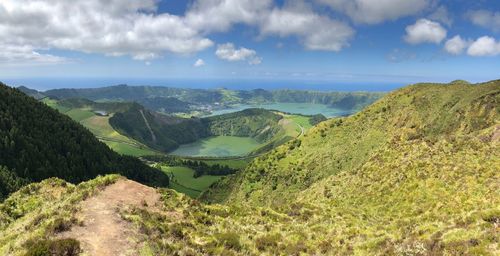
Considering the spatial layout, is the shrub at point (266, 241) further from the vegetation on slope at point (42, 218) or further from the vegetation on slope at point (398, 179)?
the vegetation on slope at point (42, 218)

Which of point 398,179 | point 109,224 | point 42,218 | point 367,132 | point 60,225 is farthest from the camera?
point 367,132

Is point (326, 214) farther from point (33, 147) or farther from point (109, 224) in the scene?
point (33, 147)

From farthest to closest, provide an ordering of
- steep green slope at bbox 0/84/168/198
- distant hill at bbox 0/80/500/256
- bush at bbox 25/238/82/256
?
1. steep green slope at bbox 0/84/168/198
2. distant hill at bbox 0/80/500/256
3. bush at bbox 25/238/82/256

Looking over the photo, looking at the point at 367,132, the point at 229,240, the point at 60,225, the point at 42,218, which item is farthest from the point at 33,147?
the point at 229,240

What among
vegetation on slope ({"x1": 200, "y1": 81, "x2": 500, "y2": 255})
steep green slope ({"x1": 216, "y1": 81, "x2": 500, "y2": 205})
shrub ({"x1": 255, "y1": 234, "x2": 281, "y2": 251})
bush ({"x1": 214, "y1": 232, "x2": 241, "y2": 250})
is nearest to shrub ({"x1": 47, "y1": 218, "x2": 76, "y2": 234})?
bush ({"x1": 214, "y1": 232, "x2": 241, "y2": 250})

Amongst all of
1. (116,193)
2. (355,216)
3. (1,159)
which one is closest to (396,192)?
(355,216)

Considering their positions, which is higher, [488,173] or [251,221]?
[488,173]

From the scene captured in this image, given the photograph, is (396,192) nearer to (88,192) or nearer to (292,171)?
(88,192)

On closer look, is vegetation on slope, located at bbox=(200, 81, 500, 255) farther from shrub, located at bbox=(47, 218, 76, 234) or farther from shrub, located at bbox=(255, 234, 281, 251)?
shrub, located at bbox=(47, 218, 76, 234)
